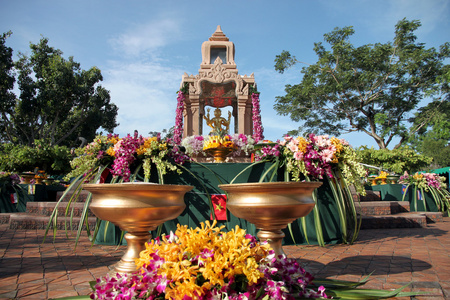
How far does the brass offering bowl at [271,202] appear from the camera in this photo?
7.26ft

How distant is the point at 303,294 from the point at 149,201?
3.81ft

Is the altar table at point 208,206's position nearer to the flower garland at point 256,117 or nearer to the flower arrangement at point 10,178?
the flower arrangement at point 10,178

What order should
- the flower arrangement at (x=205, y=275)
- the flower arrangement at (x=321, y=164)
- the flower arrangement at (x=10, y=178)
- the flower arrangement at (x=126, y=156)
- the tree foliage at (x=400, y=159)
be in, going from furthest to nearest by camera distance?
the tree foliage at (x=400, y=159)
the flower arrangement at (x=10, y=178)
the flower arrangement at (x=321, y=164)
the flower arrangement at (x=126, y=156)
the flower arrangement at (x=205, y=275)

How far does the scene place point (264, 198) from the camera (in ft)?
7.31

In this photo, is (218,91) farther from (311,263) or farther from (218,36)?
(311,263)

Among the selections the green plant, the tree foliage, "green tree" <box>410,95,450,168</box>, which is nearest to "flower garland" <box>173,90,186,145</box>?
the green plant

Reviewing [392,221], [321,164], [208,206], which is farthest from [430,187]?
[208,206]

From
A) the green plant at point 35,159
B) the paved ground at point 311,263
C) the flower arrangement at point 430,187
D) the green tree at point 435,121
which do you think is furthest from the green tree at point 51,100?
the green tree at point 435,121

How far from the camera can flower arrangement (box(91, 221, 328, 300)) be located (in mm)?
1471

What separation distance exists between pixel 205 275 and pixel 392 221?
225 inches

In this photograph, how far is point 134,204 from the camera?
2.08m

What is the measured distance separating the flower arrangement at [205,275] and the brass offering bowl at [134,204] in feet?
1.38

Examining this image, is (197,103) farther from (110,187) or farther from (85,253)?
(110,187)

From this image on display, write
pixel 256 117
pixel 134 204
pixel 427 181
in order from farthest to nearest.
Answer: pixel 256 117
pixel 427 181
pixel 134 204
